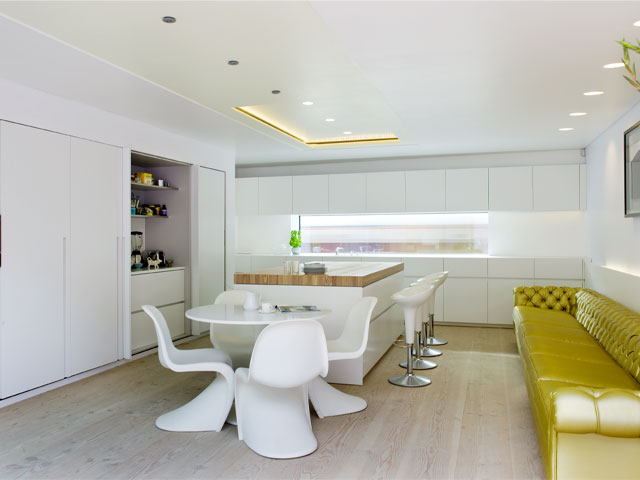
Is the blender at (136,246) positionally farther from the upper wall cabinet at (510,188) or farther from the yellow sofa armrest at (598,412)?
the yellow sofa armrest at (598,412)

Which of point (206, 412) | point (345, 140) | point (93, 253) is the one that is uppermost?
point (345, 140)

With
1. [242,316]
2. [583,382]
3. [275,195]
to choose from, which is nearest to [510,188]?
[275,195]

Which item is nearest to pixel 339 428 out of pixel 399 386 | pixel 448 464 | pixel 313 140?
pixel 448 464

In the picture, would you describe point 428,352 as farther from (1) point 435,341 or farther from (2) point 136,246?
(2) point 136,246

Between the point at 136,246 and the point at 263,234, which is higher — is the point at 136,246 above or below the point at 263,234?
below

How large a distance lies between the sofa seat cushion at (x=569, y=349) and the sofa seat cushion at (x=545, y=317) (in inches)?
28.3

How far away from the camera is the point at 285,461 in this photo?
295cm

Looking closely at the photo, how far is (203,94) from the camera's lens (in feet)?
14.4

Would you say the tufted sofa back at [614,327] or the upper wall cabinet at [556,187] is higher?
the upper wall cabinet at [556,187]

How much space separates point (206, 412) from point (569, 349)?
2.57 metres

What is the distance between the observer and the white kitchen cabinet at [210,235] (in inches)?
251

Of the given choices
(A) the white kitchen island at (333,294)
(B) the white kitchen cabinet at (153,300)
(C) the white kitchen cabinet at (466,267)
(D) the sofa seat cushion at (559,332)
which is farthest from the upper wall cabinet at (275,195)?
(D) the sofa seat cushion at (559,332)

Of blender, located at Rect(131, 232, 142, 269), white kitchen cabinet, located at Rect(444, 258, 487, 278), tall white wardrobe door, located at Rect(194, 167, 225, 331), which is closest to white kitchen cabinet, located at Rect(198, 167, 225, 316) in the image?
tall white wardrobe door, located at Rect(194, 167, 225, 331)

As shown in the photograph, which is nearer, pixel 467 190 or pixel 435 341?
pixel 435 341
